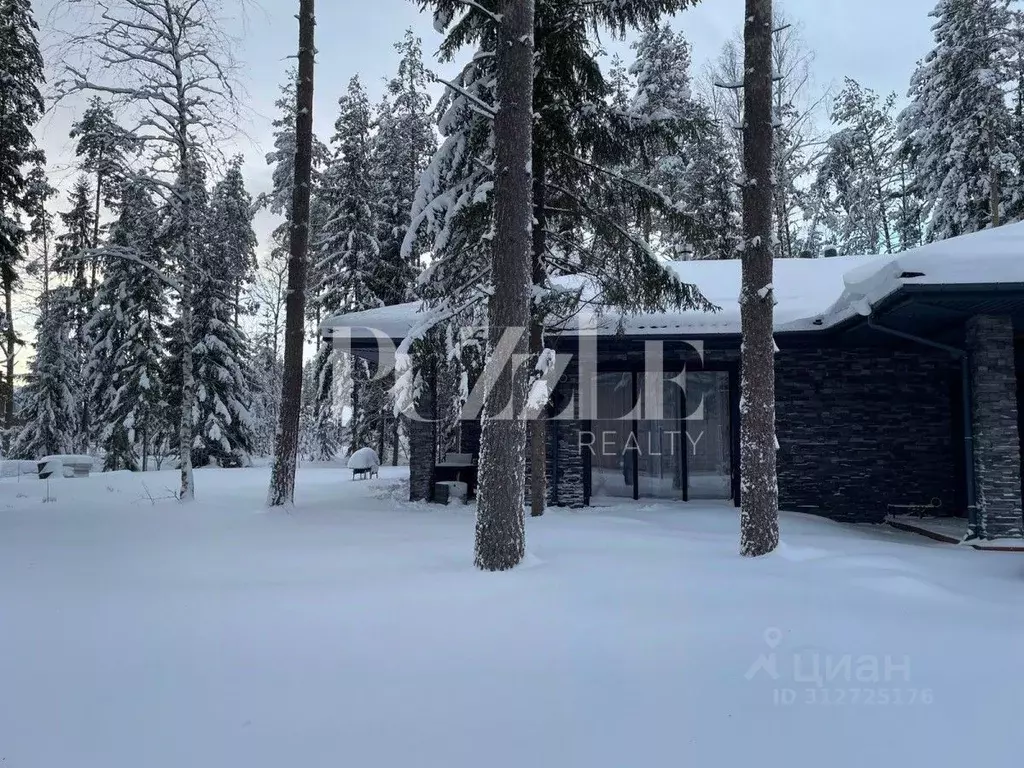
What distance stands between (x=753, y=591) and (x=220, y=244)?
76.8 ft

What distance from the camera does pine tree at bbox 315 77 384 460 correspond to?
19.2m

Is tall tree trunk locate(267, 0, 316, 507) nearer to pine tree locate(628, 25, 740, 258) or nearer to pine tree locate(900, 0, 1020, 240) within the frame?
pine tree locate(628, 25, 740, 258)

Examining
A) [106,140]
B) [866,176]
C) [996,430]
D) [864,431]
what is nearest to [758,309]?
[996,430]

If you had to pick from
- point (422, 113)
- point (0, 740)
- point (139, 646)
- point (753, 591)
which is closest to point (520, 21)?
point (753, 591)

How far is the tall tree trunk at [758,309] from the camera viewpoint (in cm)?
614

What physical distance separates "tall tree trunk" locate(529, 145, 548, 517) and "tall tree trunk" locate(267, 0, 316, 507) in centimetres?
378

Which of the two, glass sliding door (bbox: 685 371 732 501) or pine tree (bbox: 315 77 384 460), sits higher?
pine tree (bbox: 315 77 384 460)

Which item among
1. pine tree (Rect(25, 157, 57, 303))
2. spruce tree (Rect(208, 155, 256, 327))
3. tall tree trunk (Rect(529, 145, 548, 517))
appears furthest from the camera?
spruce tree (Rect(208, 155, 256, 327))

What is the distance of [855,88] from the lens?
26.0 meters

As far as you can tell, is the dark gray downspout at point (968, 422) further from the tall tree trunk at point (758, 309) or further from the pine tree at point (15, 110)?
the pine tree at point (15, 110)

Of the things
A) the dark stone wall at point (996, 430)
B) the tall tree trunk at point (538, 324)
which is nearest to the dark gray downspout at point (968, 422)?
the dark stone wall at point (996, 430)

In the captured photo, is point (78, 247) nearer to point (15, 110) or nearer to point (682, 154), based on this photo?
point (15, 110)

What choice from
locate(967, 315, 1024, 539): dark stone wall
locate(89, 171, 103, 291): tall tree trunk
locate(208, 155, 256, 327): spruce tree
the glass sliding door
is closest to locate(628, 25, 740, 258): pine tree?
the glass sliding door

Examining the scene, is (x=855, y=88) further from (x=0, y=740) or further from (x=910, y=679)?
(x=0, y=740)
